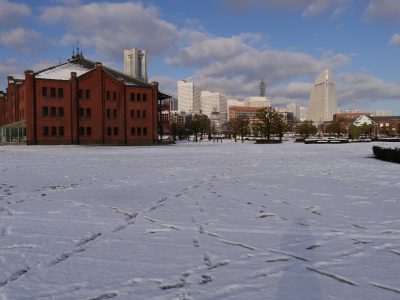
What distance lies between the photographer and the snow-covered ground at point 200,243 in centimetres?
411

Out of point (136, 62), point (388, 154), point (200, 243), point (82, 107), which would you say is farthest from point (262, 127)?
point (136, 62)

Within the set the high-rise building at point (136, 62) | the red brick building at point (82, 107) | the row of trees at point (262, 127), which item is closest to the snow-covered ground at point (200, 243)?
the red brick building at point (82, 107)

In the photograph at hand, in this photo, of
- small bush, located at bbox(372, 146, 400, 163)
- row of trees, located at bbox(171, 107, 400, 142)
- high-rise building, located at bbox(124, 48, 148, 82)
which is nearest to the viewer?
small bush, located at bbox(372, 146, 400, 163)

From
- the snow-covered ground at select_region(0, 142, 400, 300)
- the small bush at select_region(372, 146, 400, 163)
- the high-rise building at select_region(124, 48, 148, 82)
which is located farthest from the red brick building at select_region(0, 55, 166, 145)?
the high-rise building at select_region(124, 48, 148, 82)

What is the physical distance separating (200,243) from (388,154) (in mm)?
20234

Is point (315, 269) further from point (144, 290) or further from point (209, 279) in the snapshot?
point (144, 290)

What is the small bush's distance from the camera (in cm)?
2097

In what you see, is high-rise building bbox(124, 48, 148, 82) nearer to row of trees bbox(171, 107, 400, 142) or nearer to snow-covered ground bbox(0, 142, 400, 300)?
row of trees bbox(171, 107, 400, 142)

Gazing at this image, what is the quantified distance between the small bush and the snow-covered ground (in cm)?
1156

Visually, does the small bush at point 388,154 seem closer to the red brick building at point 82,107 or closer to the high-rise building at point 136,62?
the red brick building at point 82,107

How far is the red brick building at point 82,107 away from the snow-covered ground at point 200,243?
45.5 meters

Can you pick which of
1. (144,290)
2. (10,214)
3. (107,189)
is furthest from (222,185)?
(144,290)

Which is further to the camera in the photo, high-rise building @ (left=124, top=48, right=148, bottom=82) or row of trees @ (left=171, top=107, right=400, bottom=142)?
high-rise building @ (left=124, top=48, right=148, bottom=82)

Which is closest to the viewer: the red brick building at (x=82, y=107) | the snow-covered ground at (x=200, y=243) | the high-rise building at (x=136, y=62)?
the snow-covered ground at (x=200, y=243)
